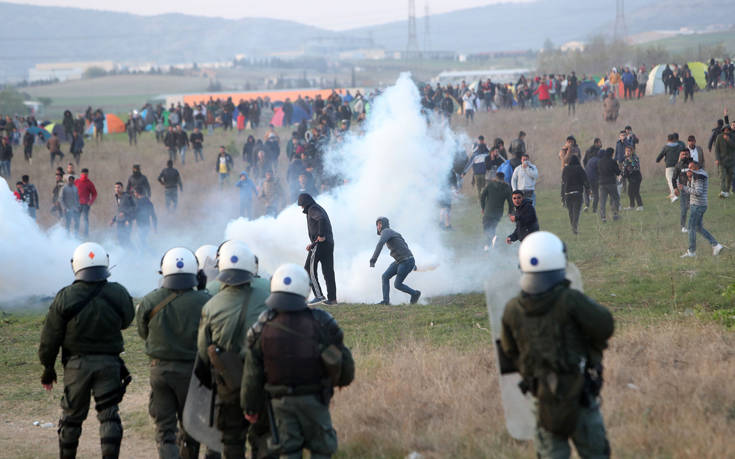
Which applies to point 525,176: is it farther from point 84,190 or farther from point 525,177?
point 84,190

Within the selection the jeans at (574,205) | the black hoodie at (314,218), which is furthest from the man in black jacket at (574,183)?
the black hoodie at (314,218)

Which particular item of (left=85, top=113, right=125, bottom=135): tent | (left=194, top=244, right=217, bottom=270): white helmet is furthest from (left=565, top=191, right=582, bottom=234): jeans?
(left=85, top=113, right=125, bottom=135): tent

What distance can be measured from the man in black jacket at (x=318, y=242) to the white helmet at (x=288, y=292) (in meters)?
7.61

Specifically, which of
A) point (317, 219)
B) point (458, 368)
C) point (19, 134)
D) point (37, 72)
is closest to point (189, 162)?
point (19, 134)

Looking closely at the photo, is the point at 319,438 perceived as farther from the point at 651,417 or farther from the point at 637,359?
the point at 637,359

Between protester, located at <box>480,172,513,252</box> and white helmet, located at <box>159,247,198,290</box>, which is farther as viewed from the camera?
protester, located at <box>480,172,513,252</box>

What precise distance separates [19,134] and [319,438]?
3973 centimetres

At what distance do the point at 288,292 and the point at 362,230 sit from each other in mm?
11559

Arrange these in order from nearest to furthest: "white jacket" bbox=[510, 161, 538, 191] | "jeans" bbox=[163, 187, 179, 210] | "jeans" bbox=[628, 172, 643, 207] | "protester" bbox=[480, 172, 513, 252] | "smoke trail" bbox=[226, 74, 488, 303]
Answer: "smoke trail" bbox=[226, 74, 488, 303], "protester" bbox=[480, 172, 513, 252], "white jacket" bbox=[510, 161, 538, 191], "jeans" bbox=[628, 172, 643, 207], "jeans" bbox=[163, 187, 179, 210]

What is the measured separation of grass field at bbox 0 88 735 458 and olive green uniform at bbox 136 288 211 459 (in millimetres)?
1440

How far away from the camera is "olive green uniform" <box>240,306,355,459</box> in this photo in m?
5.09

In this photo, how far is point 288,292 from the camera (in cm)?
520

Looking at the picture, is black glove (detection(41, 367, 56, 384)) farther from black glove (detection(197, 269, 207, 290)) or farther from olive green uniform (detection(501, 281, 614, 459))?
olive green uniform (detection(501, 281, 614, 459))

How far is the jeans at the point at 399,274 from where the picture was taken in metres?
13.2
